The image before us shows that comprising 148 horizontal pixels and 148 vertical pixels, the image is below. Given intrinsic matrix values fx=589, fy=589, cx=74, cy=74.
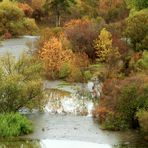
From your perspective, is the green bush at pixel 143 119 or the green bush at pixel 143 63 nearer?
the green bush at pixel 143 119

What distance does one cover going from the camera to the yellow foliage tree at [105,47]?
1746 inches

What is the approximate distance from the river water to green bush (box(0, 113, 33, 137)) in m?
0.38

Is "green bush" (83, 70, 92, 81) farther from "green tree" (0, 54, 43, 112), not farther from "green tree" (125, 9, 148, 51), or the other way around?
"green tree" (0, 54, 43, 112)

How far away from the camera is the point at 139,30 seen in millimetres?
45594

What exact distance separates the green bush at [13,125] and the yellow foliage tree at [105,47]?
14584mm

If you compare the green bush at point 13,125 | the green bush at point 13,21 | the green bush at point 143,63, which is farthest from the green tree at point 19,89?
the green bush at point 13,21

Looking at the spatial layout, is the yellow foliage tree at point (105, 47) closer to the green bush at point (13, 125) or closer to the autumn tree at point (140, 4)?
the autumn tree at point (140, 4)

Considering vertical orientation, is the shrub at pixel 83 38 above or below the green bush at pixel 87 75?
above

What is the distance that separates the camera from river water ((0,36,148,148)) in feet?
96.3

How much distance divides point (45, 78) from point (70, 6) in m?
27.9

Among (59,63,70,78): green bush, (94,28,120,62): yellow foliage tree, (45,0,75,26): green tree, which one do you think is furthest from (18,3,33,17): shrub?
(59,63,70,78): green bush

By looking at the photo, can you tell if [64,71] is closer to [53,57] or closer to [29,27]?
[53,57]

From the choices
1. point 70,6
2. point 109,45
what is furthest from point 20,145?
point 70,6

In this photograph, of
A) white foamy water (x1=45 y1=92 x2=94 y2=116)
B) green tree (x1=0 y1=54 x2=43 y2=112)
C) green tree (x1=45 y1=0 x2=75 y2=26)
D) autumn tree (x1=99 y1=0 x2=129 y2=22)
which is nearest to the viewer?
green tree (x1=0 y1=54 x2=43 y2=112)
